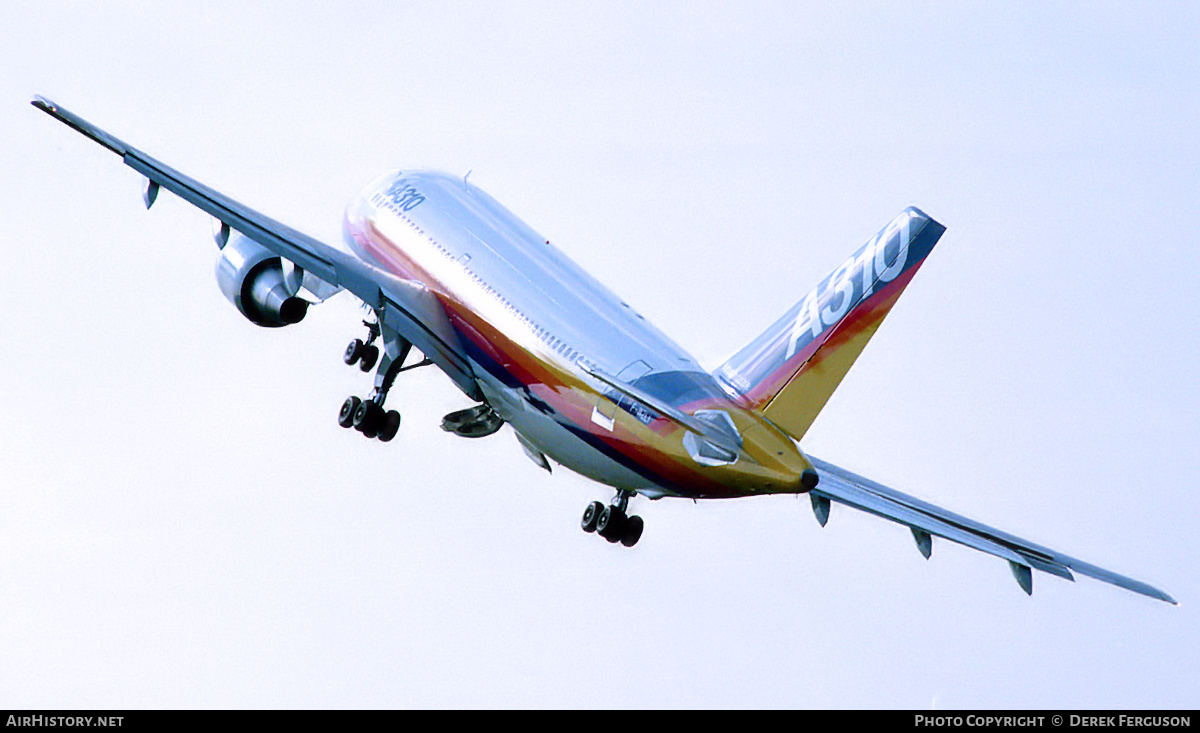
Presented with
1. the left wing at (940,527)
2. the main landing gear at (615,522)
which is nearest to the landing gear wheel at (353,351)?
the main landing gear at (615,522)

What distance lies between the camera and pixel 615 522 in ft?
165

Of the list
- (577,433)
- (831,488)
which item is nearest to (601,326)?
(577,433)

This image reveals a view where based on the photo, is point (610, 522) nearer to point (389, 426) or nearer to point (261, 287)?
point (389, 426)

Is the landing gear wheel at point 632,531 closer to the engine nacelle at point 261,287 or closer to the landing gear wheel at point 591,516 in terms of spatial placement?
the landing gear wheel at point 591,516

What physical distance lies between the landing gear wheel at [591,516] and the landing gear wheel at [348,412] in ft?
22.9

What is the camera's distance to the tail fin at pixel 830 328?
45844 mm

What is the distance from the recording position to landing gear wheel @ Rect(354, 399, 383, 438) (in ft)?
179

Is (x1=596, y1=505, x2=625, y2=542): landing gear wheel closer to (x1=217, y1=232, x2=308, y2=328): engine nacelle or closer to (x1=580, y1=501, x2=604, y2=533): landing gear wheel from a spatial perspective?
(x1=580, y1=501, x2=604, y2=533): landing gear wheel

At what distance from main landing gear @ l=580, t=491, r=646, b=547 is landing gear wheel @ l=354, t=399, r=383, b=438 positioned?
6.36 meters

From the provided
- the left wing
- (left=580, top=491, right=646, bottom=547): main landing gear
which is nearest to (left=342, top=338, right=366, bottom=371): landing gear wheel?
(left=580, top=491, right=646, bottom=547): main landing gear

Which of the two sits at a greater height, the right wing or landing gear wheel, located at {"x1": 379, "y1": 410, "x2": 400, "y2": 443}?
the right wing

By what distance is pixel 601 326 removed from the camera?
49.6 m

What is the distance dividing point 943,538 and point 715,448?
22.0 ft
